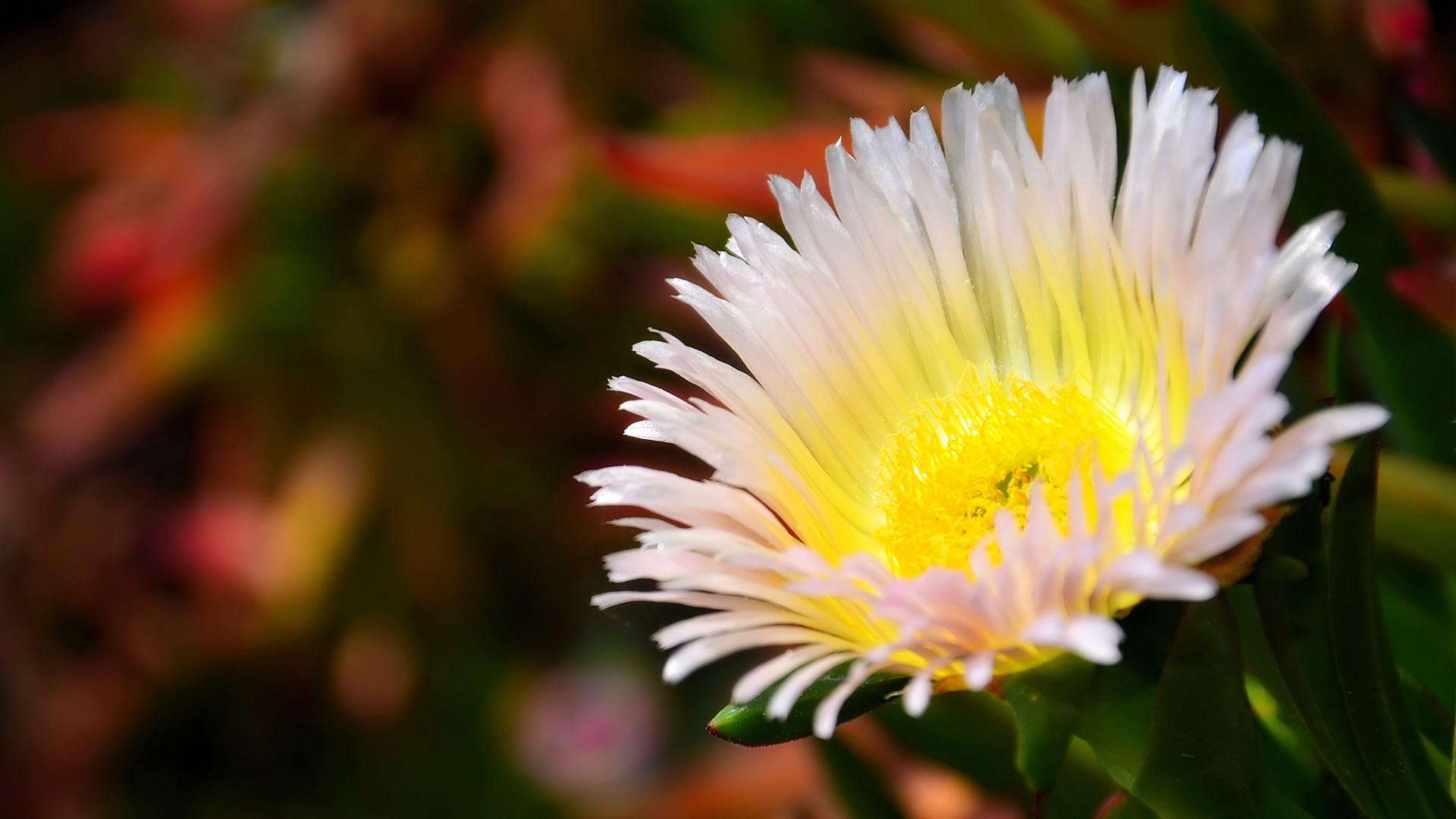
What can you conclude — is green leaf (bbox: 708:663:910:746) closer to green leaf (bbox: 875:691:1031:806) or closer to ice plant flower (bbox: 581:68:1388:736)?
ice plant flower (bbox: 581:68:1388:736)

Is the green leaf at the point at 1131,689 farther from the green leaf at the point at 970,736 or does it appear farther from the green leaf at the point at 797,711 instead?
the green leaf at the point at 970,736

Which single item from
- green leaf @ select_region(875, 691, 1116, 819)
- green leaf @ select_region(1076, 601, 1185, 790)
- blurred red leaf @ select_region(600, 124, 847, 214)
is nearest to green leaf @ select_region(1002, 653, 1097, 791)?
green leaf @ select_region(1076, 601, 1185, 790)

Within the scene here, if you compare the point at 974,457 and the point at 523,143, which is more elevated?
the point at 523,143

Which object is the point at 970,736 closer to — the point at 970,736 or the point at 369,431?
the point at 970,736

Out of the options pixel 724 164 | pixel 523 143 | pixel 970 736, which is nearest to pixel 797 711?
pixel 970 736

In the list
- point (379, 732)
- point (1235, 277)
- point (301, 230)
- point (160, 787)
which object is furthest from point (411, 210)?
point (1235, 277)

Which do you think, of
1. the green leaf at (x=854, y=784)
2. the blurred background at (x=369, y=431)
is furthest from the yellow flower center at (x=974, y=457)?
the blurred background at (x=369, y=431)

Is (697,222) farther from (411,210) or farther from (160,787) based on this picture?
(160,787)
